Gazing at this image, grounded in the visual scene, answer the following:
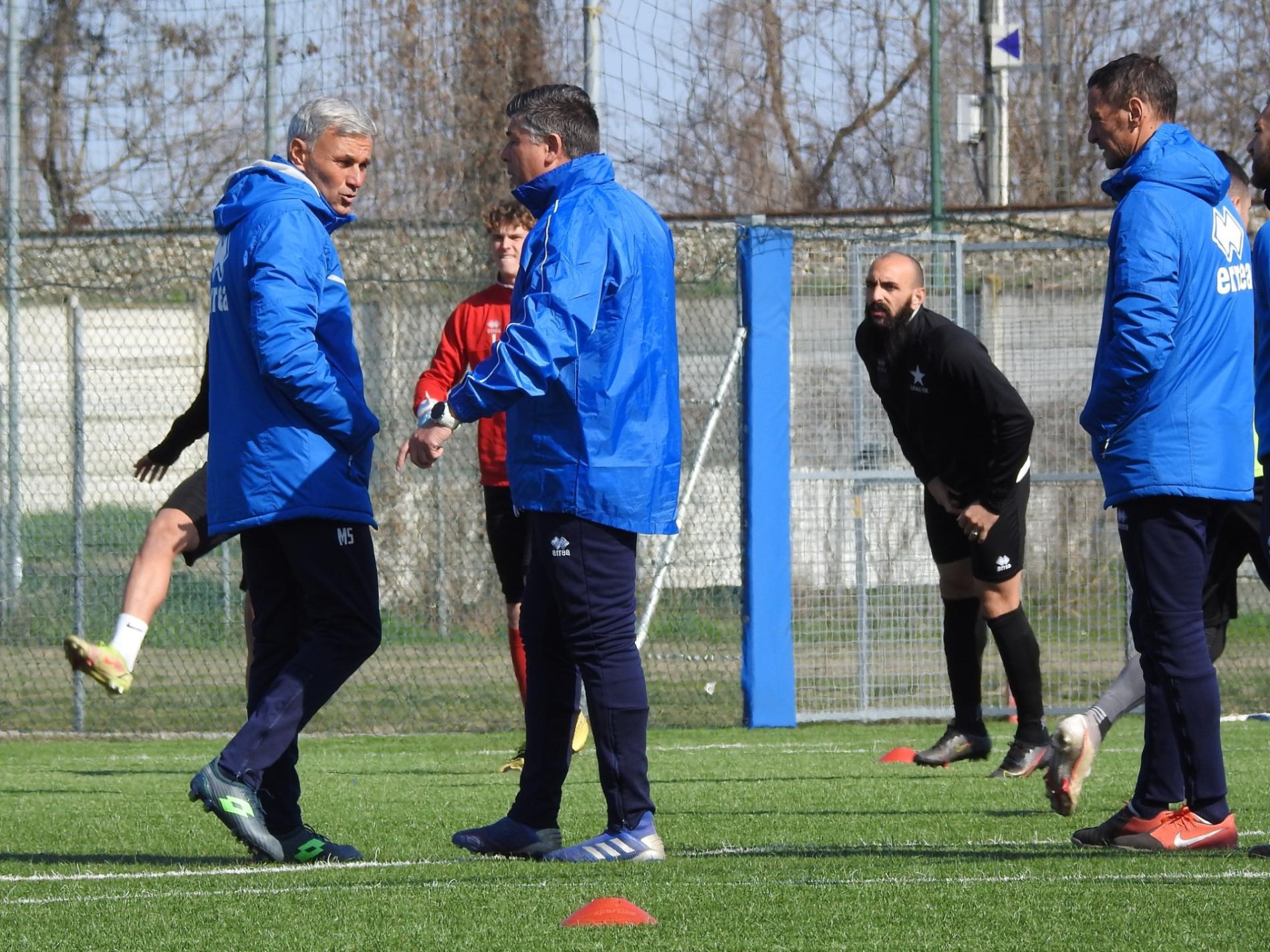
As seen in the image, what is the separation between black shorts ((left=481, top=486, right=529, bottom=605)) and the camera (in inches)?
314

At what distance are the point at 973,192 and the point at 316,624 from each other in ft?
23.0

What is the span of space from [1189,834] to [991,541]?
2.56m

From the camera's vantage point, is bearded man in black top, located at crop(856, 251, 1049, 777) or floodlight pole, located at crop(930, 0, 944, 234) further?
floodlight pole, located at crop(930, 0, 944, 234)

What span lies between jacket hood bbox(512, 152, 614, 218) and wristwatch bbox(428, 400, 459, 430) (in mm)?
673

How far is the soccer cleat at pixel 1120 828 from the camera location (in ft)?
16.7

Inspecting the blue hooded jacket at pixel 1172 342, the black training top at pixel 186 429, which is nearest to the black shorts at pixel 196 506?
the black training top at pixel 186 429

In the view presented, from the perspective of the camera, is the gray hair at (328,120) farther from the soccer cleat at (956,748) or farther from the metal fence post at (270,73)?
the metal fence post at (270,73)

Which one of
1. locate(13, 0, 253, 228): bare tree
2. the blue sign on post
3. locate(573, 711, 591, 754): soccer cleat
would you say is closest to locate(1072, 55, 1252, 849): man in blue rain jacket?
locate(573, 711, 591, 754): soccer cleat

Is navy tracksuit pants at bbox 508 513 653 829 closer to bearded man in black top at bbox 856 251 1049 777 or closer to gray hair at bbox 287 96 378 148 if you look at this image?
gray hair at bbox 287 96 378 148

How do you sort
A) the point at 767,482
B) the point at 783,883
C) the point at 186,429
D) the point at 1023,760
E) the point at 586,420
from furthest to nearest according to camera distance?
the point at 767,482, the point at 1023,760, the point at 186,429, the point at 586,420, the point at 783,883

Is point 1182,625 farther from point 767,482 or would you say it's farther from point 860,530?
point 860,530

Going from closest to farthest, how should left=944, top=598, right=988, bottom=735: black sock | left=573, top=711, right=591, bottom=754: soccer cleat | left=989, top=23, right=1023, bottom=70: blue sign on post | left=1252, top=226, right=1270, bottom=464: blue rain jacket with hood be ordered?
1. left=1252, top=226, right=1270, bottom=464: blue rain jacket with hood
2. left=944, top=598, right=988, bottom=735: black sock
3. left=573, top=711, right=591, bottom=754: soccer cleat
4. left=989, top=23, right=1023, bottom=70: blue sign on post

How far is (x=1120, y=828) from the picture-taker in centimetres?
512

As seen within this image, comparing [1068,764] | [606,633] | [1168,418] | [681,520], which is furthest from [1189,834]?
[681,520]
